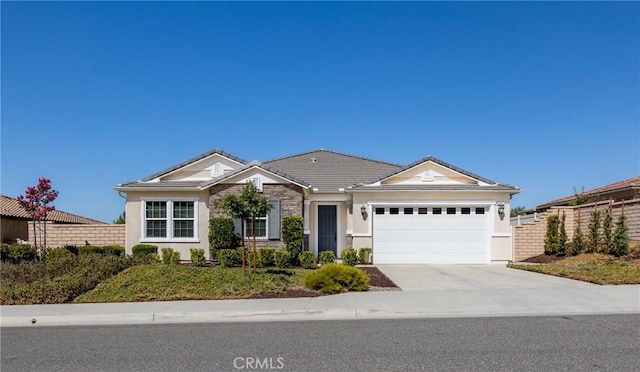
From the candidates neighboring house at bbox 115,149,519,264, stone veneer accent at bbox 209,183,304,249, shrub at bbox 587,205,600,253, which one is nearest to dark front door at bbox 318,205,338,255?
neighboring house at bbox 115,149,519,264

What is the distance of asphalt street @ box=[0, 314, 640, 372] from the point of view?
19.5 ft

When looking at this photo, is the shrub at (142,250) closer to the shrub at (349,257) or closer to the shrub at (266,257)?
the shrub at (266,257)

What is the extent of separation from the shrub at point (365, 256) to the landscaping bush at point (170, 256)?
278 inches

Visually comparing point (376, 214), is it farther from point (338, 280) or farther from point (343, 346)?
point (343, 346)

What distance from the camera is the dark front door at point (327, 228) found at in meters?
21.8

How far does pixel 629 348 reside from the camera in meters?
6.47

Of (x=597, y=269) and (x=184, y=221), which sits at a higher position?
(x=184, y=221)

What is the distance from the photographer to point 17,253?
62.9ft

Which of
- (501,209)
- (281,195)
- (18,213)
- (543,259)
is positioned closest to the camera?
(543,259)

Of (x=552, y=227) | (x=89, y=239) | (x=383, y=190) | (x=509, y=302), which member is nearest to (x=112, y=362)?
(x=509, y=302)

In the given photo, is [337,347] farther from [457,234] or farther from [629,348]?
[457,234]

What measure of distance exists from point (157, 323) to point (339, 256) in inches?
518

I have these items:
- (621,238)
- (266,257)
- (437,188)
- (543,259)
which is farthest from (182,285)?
(621,238)

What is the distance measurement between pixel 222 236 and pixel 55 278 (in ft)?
23.9
